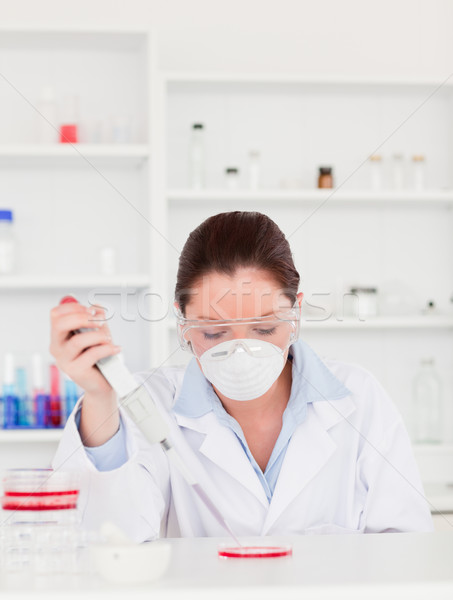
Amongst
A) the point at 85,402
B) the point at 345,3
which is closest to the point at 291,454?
the point at 85,402

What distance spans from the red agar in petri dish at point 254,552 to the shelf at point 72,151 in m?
1.69

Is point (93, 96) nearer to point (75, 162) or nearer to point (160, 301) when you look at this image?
point (75, 162)

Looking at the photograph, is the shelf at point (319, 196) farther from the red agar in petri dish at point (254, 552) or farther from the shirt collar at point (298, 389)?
the red agar in petri dish at point (254, 552)

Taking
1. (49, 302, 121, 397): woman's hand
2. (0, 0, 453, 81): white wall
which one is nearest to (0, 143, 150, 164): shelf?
(0, 0, 453, 81): white wall

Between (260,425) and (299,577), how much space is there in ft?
2.04

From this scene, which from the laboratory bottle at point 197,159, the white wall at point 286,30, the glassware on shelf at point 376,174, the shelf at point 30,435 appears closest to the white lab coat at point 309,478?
the shelf at point 30,435

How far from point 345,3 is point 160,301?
131cm

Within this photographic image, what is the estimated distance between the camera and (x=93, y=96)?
2529 millimetres

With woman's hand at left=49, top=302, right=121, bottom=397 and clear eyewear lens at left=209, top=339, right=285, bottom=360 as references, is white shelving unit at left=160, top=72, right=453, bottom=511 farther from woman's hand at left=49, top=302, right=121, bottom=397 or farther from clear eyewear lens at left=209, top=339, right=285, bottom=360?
woman's hand at left=49, top=302, right=121, bottom=397

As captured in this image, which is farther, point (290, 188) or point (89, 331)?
point (290, 188)

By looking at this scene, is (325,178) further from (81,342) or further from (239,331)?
(81,342)

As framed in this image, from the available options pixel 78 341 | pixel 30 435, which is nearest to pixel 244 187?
pixel 30 435

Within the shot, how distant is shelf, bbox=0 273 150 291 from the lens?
90.3 inches

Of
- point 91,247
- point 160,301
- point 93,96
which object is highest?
point 93,96
